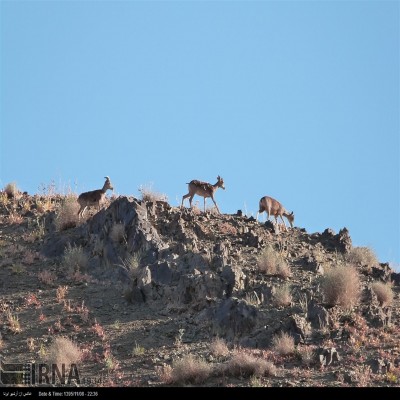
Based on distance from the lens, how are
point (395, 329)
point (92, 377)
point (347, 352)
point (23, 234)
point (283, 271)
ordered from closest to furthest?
point (92, 377) → point (347, 352) → point (395, 329) → point (283, 271) → point (23, 234)

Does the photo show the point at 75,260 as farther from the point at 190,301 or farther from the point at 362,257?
the point at 362,257

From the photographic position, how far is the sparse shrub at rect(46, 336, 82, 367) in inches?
918

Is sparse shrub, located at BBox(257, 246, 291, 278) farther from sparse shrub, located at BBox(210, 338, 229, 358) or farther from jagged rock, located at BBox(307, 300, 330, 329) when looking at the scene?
sparse shrub, located at BBox(210, 338, 229, 358)

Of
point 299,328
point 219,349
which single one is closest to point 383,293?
point 299,328

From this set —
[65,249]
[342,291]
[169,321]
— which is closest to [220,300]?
[169,321]

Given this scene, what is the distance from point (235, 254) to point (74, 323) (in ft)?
19.6

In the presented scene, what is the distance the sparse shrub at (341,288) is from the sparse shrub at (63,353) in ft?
23.0

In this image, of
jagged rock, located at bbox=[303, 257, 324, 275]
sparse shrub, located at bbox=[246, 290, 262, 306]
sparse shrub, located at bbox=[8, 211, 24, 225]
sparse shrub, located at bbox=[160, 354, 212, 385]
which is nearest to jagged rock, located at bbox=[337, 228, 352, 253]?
jagged rock, located at bbox=[303, 257, 324, 275]

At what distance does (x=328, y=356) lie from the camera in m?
23.7

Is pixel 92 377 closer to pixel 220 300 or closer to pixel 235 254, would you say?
pixel 220 300

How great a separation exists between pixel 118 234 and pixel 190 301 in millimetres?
3897

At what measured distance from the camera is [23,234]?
32.2m

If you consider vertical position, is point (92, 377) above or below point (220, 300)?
below

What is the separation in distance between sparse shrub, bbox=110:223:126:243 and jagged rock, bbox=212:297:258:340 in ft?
16.1
